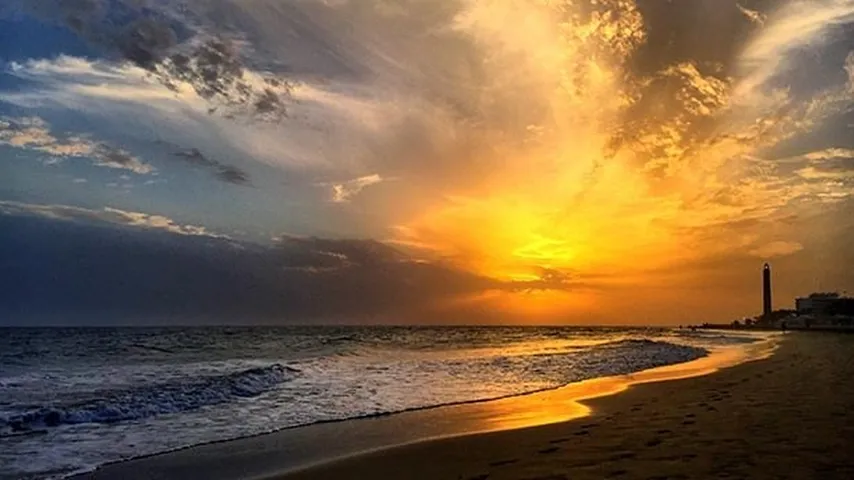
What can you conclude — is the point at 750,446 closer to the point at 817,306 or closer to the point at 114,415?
the point at 114,415

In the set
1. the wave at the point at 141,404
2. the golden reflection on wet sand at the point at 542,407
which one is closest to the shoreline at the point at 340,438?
the golden reflection on wet sand at the point at 542,407

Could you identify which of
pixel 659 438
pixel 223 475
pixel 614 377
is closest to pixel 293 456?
pixel 223 475

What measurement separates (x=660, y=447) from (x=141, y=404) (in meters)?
12.6

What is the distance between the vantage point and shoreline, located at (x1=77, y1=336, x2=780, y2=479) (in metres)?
9.87

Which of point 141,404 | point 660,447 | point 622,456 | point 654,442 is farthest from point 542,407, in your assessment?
point 141,404

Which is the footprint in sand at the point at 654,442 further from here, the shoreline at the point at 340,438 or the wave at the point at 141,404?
the wave at the point at 141,404

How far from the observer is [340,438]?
12258mm

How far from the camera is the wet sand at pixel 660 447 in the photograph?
7.66m

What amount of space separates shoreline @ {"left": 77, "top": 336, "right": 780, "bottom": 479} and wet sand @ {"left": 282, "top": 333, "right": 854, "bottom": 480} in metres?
0.59

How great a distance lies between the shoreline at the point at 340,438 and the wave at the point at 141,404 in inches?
191

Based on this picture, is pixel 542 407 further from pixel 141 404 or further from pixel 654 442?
pixel 141 404

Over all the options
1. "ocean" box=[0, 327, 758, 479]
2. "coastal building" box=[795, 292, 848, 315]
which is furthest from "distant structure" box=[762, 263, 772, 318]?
"ocean" box=[0, 327, 758, 479]

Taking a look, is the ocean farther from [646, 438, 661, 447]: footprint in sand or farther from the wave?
[646, 438, 661, 447]: footprint in sand

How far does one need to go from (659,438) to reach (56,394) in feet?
60.0
